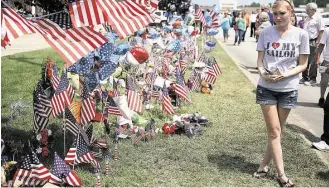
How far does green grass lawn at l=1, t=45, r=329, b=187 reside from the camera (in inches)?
184

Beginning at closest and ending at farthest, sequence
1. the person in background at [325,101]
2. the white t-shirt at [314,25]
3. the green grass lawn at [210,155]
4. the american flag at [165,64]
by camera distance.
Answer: the green grass lawn at [210,155], the person in background at [325,101], the american flag at [165,64], the white t-shirt at [314,25]

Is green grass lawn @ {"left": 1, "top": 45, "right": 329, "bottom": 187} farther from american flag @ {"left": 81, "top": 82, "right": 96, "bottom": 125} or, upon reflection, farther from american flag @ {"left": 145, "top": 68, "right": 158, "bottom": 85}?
american flag @ {"left": 145, "top": 68, "right": 158, "bottom": 85}

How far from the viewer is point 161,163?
5117 mm

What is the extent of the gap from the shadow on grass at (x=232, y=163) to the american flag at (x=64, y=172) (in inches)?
66.1

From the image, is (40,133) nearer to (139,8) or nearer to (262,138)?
(139,8)

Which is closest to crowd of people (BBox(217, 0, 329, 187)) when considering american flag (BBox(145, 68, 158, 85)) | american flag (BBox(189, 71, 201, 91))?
american flag (BBox(145, 68, 158, 85))

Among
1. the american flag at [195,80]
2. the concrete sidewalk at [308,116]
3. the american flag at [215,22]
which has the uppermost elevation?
the american flag at [215,22]

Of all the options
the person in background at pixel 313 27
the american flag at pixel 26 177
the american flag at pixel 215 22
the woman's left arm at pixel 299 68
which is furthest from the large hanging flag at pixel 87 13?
the american flag at pixel 215 22

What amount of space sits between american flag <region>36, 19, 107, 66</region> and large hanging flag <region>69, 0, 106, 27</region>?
0.23 ft

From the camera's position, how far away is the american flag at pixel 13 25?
132 inches

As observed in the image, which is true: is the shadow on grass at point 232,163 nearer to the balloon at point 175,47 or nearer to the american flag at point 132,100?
the american flag at point 132,100

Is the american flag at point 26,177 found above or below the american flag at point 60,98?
below

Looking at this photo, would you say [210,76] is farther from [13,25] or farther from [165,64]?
[13,25]

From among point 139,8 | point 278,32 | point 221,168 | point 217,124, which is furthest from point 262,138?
point 139,8
